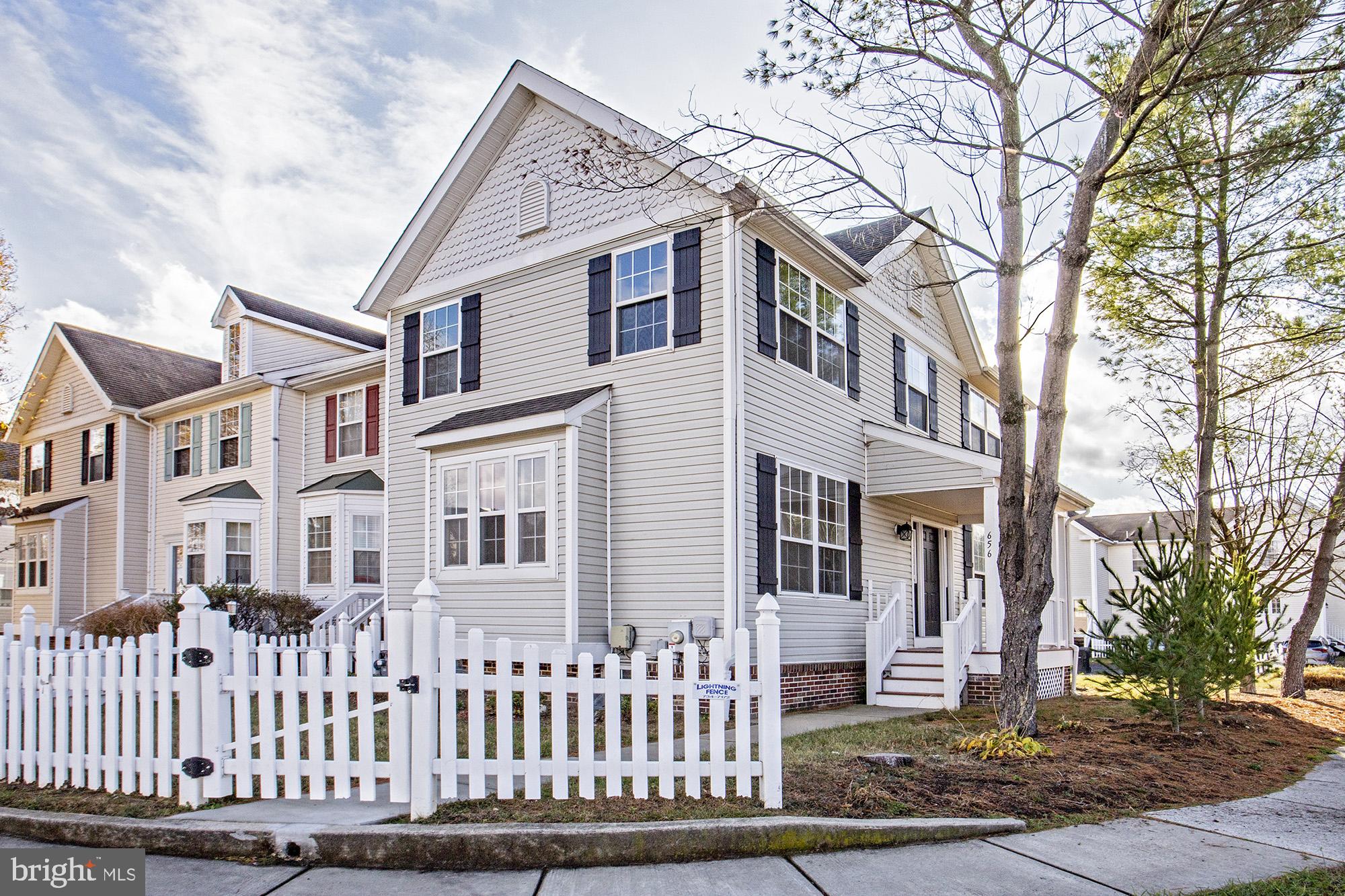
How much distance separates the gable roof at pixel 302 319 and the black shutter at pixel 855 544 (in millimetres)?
12065

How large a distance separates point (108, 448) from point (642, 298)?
16.5 metres

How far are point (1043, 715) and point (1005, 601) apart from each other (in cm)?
343

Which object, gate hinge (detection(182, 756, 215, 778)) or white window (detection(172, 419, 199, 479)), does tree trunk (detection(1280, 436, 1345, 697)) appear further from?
white window (detection(172, 419, 199, 479))

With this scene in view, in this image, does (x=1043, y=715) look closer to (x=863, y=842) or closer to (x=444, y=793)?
(x=863, y=842)

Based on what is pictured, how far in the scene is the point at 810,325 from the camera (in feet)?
42.3

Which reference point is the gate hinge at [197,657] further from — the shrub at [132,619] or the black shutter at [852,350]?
the black shutter at [852,350]

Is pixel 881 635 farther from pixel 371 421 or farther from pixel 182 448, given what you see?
pixel 182 448

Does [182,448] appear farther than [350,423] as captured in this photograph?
Yes

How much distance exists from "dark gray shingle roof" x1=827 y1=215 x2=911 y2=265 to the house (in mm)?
84

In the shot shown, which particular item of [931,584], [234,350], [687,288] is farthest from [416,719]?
[234,350]

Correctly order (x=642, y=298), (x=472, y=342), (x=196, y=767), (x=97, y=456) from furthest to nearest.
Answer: (x=97, y=456) < (x=472, y=342) < (x=642, y=298) < (x=196, y=767)

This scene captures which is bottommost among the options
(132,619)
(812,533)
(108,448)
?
(132,619)

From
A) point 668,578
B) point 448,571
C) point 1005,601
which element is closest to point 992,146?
point 1005,601

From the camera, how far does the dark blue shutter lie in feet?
39.8
